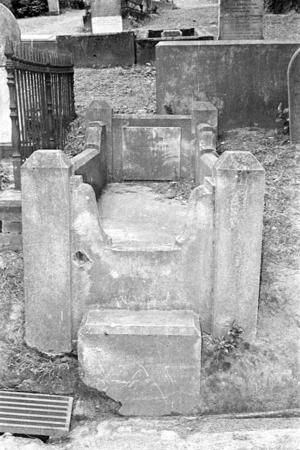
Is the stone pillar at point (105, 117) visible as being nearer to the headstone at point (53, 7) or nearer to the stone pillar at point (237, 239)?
the stone pillar at point (237, 239)

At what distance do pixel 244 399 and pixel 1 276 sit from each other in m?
2.35

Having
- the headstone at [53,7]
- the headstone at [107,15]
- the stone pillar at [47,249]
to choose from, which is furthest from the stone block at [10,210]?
the headstone at [53,7]

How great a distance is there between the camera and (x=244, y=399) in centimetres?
418

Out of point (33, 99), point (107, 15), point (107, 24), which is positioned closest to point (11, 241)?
point (33, 99)

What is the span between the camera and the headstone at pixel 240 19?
10422mm

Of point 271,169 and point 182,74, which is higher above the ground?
point 182,74

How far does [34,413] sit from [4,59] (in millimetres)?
4590

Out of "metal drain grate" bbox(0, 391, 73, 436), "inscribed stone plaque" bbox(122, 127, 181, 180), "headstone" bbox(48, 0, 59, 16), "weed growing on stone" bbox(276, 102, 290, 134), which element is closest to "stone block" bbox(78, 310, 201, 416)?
"metal drain grate" bbox(0, 391, 73, 436)

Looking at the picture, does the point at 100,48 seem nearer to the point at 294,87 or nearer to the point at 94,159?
the point at 294,87

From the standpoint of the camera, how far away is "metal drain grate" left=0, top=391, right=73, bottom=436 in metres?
3.92

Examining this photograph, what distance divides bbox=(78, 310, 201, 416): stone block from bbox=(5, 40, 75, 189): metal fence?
2147 mm

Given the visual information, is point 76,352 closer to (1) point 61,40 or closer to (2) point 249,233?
(2) point 249,233

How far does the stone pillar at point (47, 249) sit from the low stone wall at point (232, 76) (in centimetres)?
484

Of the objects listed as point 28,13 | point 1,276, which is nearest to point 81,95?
point 1,276
